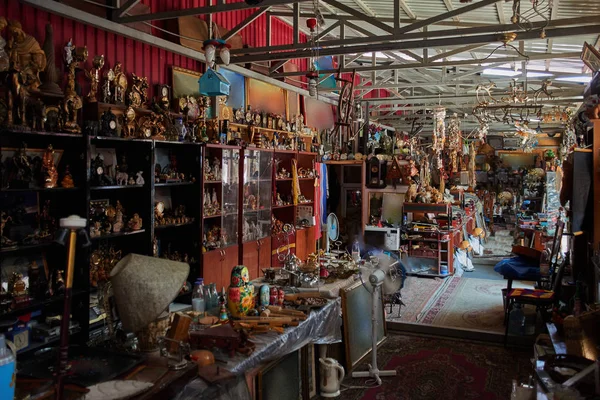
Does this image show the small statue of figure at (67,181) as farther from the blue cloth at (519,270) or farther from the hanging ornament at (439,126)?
the hanging ornament at (439,126)

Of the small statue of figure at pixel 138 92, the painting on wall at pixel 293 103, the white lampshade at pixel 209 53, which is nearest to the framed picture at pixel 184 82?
the small statue of figure at pixel 138 92

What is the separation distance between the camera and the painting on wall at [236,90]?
812 cm

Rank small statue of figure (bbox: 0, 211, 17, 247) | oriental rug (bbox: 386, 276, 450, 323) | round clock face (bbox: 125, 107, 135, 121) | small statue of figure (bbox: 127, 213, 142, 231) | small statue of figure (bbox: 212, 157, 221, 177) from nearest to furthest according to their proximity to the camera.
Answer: small statue of figure (bbox: 0, 211, 17, 247) < small statue of figure (bbox: 127, 213, 142, 231) < round clock face (bbox: 125, 107, 135, 121) < small statue of figure (bbox: 212, 157, 221, 177) < oriental rug (bbox: 386, 276, 450, 323)

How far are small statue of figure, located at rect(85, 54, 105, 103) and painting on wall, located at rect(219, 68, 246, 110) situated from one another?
2.66 meters

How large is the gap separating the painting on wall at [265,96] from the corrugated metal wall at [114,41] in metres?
1.09

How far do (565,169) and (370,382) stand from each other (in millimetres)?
3135

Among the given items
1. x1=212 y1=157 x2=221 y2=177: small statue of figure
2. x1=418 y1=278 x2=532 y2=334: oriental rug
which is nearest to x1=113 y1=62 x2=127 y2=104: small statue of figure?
x1=212 y1=157 x2=221 y2=177: small statue of figure

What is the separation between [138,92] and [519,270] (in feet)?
18.7

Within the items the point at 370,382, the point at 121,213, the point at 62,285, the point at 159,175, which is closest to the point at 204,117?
the point at 159,175

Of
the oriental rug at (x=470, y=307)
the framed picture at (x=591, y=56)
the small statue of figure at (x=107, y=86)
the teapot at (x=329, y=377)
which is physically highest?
the framed picture at (x=591, y=56)

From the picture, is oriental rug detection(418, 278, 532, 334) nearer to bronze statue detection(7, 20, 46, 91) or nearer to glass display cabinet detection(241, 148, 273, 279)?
glass display cabinet detection(241, 148, 273, 279)

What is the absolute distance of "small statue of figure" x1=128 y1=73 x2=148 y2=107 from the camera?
19.5ft

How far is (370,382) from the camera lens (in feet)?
16.8

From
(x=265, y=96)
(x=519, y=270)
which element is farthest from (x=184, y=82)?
(x=519, y=270)
